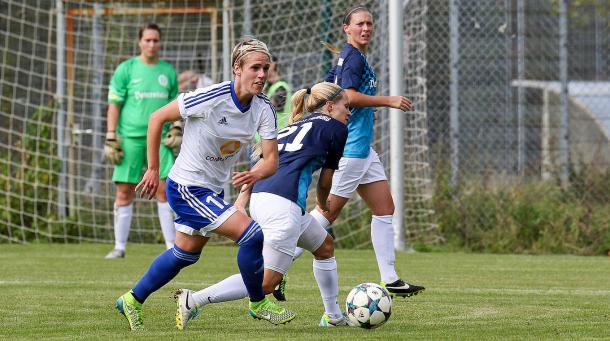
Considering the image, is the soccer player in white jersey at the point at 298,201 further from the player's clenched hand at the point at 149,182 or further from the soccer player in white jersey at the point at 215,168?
the player's clenched hand at the point at 149,182

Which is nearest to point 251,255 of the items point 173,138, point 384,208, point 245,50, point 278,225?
point 278,225

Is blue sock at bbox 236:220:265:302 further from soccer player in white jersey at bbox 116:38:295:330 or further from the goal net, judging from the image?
the goal net

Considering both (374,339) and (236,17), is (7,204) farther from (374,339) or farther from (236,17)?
(374,339)

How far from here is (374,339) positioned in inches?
228

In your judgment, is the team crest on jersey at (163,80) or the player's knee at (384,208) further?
the team crest on jersey at (163,80)

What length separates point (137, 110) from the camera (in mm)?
11477

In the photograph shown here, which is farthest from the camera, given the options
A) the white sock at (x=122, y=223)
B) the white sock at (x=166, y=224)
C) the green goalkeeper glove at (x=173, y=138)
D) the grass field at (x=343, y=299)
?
the white sock at (x=122, y=223)

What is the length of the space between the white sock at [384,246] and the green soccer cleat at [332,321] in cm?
132

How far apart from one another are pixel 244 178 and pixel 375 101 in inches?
74.9

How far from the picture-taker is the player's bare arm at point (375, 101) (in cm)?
759

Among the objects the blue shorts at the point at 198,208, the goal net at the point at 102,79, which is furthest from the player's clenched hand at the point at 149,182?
the goal net at the point at 102,79

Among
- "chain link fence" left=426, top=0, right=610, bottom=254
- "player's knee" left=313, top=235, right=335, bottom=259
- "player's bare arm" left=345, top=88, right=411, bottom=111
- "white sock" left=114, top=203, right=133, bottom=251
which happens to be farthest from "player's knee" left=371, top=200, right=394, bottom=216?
"chain link fence" left=426, top=0, right=610, bottom=254

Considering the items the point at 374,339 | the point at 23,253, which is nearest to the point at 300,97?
the point at 374,339

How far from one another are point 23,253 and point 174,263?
20.7 feet
